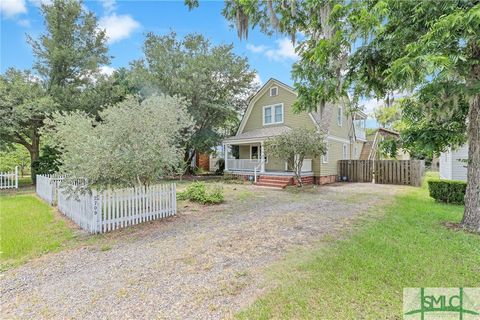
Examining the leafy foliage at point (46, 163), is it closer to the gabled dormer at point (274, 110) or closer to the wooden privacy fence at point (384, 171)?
the gabled dormer at point (274, 110)

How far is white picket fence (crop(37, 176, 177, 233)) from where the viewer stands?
5906 mm

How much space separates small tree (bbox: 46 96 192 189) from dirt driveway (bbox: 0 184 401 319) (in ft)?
4.55

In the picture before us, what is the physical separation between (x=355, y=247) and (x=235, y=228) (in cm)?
267

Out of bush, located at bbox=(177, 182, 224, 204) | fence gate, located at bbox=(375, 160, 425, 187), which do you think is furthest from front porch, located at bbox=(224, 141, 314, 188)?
bush, located at bbox=(177, 182, 224, 204)

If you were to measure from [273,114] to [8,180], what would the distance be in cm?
1680

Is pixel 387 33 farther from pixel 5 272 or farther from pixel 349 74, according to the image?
pixel 5 272

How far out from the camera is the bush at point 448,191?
354 inches

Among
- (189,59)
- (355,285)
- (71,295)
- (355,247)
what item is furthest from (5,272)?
(189,59)

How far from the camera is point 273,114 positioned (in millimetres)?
Answer: 18250

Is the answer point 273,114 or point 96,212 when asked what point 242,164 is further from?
point 96,212

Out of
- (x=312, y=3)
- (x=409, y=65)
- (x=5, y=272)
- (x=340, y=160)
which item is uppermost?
(x=312, y=3)

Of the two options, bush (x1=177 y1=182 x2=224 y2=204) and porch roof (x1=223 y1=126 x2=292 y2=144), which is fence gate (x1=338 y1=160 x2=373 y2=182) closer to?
porch roof (x1=223 y1=126 x2=292 y2=144)

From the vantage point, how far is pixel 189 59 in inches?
720

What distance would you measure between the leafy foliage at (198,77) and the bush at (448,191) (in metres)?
13.7
